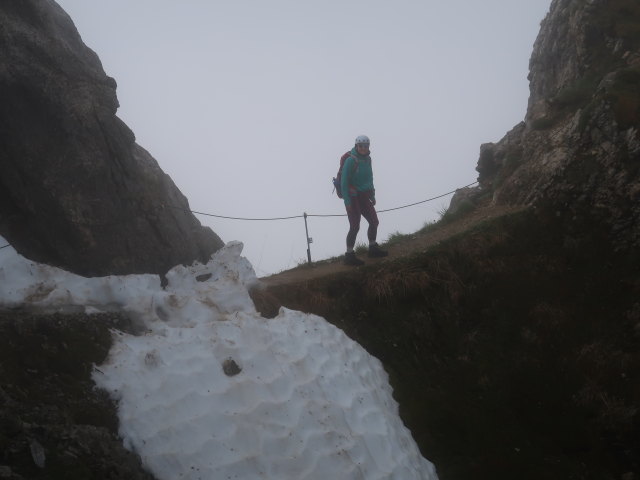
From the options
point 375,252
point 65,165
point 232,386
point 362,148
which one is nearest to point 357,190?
point 362,148

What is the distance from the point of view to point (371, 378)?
9.12m

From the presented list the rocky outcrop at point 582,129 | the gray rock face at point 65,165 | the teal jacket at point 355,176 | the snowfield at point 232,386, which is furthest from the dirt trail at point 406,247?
the gray rock face at point 65,165

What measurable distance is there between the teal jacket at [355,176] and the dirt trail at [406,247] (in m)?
1.56

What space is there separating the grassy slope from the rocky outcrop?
0.54 meters

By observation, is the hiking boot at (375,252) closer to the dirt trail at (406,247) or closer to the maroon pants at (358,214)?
the dirt trail at (406,247)

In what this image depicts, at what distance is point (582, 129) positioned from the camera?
11.7 meters

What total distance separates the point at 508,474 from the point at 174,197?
831 centimetres

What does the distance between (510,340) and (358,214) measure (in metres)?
4.17

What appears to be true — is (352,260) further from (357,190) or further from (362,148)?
(362,148)

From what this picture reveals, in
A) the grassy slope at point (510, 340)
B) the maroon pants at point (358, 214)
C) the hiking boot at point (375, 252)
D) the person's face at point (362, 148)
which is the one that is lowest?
the grassy slope at point (510, 340)

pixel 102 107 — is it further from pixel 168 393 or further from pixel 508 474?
pixel 508 474

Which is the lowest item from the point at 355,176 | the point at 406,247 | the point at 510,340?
the point at 510,340

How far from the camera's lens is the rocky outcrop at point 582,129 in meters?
10.5

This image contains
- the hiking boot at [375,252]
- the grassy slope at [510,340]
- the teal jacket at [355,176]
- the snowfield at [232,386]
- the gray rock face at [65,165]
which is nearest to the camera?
the snowfield at [232,386]
